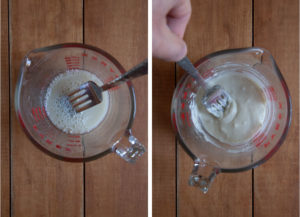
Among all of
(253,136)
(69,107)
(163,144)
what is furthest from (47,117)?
(253,136)

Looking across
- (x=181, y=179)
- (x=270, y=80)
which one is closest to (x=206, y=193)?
(x=181, y=179)

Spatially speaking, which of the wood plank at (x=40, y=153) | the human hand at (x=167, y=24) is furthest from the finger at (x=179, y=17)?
the wood plank at (x=40, y=153)

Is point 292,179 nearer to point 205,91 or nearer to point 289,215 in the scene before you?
point 289,215

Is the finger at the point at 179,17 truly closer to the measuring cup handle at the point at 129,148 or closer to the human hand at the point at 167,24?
the human hand at the point at 167,24

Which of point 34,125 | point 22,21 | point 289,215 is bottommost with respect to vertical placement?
point 289,215

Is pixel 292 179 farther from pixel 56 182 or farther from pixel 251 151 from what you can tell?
pixel 56 182

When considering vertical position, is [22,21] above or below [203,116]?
above
